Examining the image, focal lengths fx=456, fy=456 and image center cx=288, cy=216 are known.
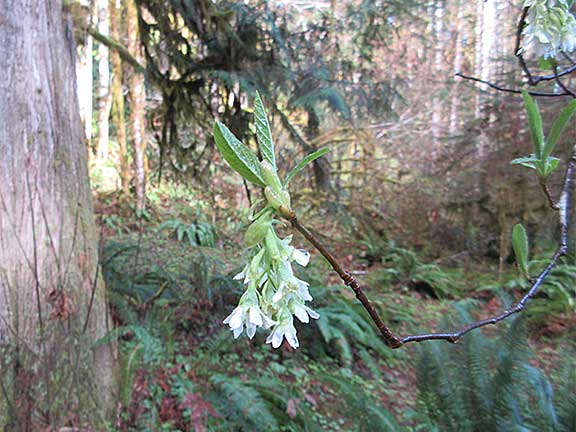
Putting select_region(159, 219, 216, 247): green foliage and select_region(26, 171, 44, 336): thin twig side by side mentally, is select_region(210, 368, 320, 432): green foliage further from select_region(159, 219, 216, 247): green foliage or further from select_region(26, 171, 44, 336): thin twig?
select_region(159, 219, 216, 247): green foliage

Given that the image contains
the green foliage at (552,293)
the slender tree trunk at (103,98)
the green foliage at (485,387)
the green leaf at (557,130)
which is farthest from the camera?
the slender tree trunk at (103,98)

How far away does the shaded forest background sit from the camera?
253 centimetres

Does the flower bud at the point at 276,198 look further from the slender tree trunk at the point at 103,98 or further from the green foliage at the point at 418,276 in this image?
the slender tree trunk at the point at 103,98

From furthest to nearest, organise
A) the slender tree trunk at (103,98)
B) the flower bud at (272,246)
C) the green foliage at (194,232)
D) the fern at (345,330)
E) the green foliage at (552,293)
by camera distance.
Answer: the slender tree trunk at (103,98)
the green foliage at (194,232)
the green foliage at (552,293)
the fern at (345,330)
the flower bud at (272,246)

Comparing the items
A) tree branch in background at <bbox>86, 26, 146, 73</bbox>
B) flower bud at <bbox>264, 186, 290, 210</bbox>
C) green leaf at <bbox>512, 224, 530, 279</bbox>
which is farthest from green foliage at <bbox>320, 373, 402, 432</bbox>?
tree branch in background at <bbox>86, 26, 146, 73</bbox>

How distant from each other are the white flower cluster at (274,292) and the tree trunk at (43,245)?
1.95 metres

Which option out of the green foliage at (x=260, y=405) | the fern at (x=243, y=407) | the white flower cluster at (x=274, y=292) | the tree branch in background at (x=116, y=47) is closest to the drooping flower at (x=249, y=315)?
the white flower cluster at (x=274, y=292)

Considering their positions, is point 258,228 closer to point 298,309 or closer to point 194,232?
point 298,309

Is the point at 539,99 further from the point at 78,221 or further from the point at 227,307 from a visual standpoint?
the point at 78,221

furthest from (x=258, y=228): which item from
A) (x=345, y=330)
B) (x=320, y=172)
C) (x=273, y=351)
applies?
(x=320, y=172)

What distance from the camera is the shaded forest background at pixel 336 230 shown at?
2.53m

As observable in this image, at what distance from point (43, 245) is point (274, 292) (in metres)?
2.20

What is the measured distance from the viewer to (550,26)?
0.93 metres

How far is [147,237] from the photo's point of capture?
7.57m
